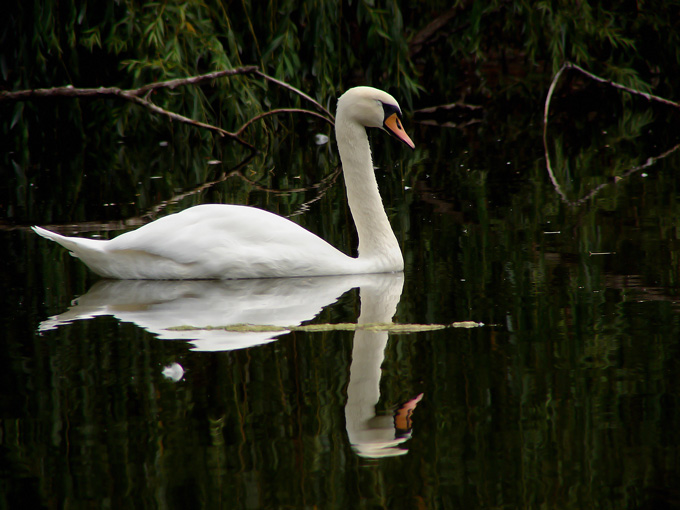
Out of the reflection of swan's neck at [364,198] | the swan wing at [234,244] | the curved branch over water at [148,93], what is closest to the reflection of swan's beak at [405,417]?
the swan wing at [234,244]

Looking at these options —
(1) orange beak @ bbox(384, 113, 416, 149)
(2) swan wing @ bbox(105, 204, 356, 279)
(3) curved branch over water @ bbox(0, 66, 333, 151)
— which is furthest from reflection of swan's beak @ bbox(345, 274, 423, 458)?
(3) curved branch over water @ bbox(0, 66, 333, 151)

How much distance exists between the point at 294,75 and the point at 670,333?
7376 millimetres

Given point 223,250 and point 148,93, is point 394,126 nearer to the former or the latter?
point 223,250

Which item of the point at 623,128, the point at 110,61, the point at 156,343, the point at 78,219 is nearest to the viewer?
the point at 156,343

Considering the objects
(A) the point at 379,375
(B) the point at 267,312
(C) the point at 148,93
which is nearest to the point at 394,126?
(B) the point at 267,312

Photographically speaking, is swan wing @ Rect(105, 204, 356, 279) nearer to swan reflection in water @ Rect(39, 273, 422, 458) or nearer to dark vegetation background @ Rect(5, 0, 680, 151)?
swan reflection in water @ Rect(39, 273, 422, 458)

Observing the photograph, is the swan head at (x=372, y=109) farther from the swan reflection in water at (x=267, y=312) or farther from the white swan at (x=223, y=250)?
the swan reflection in water at (x=267, y=312)

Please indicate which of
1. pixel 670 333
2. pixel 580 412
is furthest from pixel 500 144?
pixel 580 412

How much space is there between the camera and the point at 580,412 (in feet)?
10.7

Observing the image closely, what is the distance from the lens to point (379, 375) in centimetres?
374

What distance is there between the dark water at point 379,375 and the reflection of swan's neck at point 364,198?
203mm

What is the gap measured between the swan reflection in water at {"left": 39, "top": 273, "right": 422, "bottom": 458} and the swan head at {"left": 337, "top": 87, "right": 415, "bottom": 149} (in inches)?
39.0

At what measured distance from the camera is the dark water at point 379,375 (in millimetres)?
2855

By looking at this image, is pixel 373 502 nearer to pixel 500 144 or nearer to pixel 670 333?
pixel 670 333
